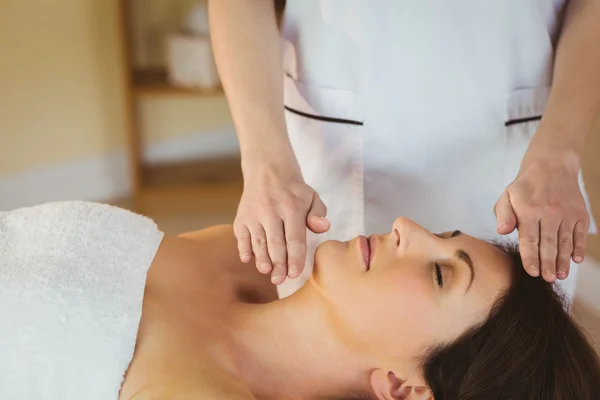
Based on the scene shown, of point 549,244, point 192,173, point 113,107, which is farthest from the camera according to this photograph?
point 192,173

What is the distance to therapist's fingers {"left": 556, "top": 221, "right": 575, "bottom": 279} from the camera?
94 cm

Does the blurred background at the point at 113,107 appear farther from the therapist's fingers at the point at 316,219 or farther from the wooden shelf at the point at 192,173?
the therapist's fingers at the point at 316,219

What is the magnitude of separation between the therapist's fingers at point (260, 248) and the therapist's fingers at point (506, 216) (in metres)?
0.33

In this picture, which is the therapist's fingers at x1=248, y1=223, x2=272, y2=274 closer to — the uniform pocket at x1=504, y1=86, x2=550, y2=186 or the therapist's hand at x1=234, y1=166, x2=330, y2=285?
the therapist's hand at x1=234, y1=166, x2=330, y2=285

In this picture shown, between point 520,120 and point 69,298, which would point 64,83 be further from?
point 520,120

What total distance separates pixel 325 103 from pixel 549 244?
1.68 ft

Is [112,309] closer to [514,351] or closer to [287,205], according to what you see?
[287,205]

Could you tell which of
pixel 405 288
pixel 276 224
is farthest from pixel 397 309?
pixel 276 224

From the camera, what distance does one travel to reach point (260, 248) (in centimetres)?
97

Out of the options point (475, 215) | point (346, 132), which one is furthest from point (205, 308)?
point (475, 215)

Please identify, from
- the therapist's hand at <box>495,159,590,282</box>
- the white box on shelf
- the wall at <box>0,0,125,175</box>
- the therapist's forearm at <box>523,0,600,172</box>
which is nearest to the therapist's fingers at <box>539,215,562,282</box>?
the therapist's hand at <box>495,159,590,282</box>

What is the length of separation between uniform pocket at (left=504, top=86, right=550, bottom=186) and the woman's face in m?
0.25

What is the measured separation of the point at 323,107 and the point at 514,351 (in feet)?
1.81

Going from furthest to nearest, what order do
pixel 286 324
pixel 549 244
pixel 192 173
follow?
pixel 192 173 < pixel 286 324 < pixel 549 244
